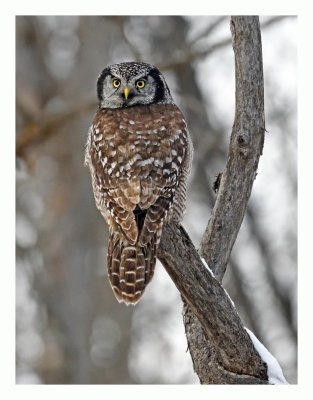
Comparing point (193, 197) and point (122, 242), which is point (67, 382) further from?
point (122, 242)

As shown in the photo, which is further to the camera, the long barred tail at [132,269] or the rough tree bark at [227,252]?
the rough tree bark at [227,252]

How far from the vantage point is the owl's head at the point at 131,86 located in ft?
15.9

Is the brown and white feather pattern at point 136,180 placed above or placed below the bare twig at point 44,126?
below

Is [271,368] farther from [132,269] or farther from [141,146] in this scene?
[141,146]

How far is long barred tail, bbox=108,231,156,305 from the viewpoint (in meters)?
3.88

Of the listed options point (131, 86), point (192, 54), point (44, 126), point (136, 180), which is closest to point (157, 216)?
point (136, 180)

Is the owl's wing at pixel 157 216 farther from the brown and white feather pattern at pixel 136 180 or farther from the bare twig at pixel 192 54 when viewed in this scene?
the bare twig at pixel 192 54

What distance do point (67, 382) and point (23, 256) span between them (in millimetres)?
1958

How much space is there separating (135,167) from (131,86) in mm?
903

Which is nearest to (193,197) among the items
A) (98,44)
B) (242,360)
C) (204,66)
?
(204,66)

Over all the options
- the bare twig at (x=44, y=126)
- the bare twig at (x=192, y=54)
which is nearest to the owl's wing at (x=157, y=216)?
the bare twig at (x=192, y=54)

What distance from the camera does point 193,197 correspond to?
9.23 meters

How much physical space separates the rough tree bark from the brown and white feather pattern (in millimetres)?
145

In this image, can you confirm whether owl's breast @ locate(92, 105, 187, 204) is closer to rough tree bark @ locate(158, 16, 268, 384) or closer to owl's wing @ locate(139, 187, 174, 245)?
owl's wing @ locate(139, 187, 174, 245)
